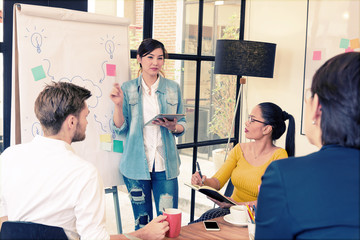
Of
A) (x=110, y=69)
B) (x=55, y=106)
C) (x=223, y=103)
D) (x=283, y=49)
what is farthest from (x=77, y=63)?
(x=283, y=49)

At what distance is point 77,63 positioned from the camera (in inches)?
104

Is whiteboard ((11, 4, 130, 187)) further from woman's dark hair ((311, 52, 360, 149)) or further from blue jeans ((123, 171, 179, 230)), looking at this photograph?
woman's dark hair ((311, 52, 360, 149))

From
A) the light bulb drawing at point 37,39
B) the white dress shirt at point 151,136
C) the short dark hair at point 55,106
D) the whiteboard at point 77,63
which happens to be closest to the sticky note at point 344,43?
the white dress shirt at point 151,136

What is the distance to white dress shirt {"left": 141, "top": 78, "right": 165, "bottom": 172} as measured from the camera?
2797 mm

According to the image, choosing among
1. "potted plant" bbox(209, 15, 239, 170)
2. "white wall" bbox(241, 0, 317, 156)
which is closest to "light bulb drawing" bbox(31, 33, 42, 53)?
"potted plant" bbox(209, 15, 239, 170)

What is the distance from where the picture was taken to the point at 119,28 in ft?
9.38

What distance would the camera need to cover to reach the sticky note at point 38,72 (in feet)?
8.00

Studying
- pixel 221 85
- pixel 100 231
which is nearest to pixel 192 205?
pixel 221 85

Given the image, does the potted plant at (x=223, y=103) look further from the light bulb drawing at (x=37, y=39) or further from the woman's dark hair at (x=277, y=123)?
the light bulb drawing at (x=37, y=39)

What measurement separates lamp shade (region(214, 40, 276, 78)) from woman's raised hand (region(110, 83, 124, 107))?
3.43 ft

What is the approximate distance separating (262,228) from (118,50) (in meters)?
2.10

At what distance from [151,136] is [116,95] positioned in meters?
0.37

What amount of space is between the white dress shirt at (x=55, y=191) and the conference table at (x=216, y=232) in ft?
1.29

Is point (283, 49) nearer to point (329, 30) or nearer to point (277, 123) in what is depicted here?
point (329, 30)
